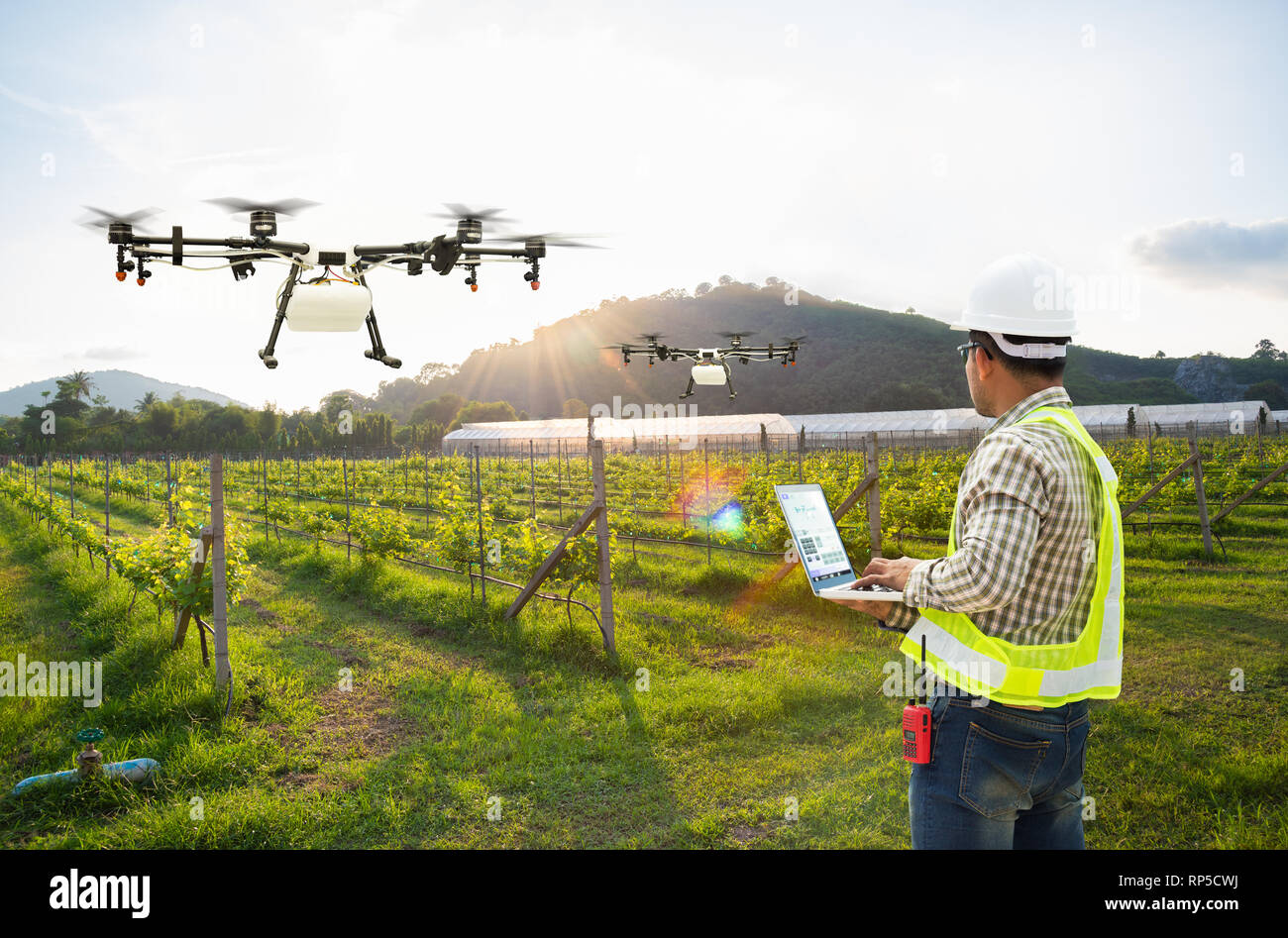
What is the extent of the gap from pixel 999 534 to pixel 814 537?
70 centimetres

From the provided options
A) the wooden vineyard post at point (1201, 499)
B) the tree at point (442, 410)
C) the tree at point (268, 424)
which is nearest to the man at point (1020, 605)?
the wooden vineyard post at point (1201, 499)

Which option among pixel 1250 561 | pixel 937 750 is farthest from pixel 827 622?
pixel 1250 561

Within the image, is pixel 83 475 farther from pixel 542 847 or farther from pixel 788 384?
pixel 788 384

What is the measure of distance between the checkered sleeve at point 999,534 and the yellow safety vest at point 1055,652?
0.08 m

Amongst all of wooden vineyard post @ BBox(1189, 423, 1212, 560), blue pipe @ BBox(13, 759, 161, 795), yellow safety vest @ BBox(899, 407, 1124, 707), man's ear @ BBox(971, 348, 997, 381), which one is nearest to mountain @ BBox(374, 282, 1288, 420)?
wooden vineyard post @ BBox(1189, 423, 1212, 560)

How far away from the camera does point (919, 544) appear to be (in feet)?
40.2

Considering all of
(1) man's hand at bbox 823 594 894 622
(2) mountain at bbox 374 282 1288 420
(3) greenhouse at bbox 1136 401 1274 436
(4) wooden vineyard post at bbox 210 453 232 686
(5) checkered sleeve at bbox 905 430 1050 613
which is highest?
(2) mountain at bbox 374 282 1288 420

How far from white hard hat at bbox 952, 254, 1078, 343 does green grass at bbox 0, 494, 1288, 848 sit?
9.41 ft

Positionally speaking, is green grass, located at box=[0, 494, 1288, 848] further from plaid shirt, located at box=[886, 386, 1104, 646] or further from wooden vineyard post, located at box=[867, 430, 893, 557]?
plaid shirt, located at box=[886, 386, 1104, 646]

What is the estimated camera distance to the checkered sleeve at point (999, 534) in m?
1.63

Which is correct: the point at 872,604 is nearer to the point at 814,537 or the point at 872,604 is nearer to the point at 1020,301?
the point at 814,537

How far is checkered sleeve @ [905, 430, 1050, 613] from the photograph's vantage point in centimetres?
163

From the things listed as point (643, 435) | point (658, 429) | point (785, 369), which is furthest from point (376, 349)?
point (785, 369)

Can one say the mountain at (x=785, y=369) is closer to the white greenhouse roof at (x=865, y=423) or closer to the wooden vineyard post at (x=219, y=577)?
the white greenhouse roof at (x=865, y=423)
